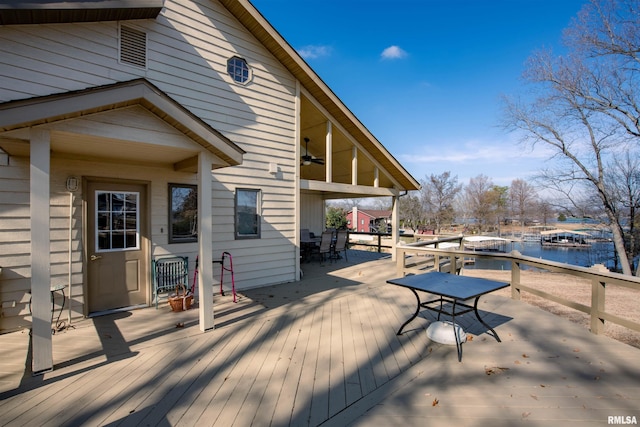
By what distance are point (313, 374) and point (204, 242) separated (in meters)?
2.05

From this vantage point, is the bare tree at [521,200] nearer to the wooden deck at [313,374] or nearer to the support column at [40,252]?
the wooden deck at [313,374]

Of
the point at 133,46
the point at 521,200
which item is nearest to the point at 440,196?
the point at 521,200

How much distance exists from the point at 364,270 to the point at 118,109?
21.1ft

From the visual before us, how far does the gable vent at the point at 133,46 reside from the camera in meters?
4.48

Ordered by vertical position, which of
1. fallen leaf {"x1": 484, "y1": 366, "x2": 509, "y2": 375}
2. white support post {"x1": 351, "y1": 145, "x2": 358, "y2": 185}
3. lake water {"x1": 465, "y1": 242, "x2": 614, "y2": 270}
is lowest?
lake water {"x1": 465, "y1": 242, "x2": 614, "y2": 270}

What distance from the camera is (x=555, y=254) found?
32.7 m

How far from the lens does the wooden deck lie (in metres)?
2.20

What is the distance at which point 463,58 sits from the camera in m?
14.0

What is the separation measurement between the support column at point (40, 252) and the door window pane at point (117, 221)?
70.9 inches

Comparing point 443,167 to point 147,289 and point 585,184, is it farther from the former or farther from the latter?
point 147,289

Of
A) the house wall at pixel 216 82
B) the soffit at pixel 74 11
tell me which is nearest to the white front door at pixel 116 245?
the house wall at pixel 216 82

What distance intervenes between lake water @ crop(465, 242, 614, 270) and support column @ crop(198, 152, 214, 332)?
2318 centimetres

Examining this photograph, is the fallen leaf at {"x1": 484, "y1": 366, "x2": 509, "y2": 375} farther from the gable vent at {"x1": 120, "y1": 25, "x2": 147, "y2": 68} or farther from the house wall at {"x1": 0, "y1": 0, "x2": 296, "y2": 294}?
the gable vent at {"x1": 120, "y1": 25, "x2": 147, "y2": 68}

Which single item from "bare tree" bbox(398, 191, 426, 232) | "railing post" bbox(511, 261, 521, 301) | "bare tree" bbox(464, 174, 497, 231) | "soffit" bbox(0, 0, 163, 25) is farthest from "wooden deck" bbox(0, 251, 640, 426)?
"bare tree" bbox(464, 174, 497, 231)
